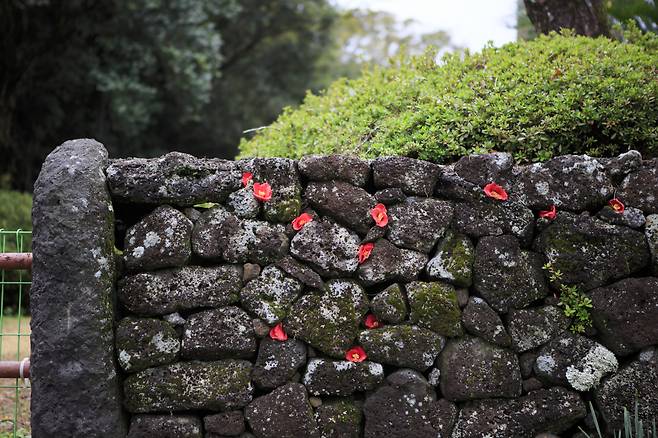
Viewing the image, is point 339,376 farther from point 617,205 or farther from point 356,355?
point 617,205

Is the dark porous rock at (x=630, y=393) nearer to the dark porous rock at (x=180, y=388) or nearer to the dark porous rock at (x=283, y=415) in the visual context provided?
the dark porous rock at (x=283, y=415)

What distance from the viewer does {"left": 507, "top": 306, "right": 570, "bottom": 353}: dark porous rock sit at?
9.45ft

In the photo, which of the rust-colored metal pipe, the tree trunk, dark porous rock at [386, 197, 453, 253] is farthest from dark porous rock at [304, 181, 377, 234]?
the tree trunk

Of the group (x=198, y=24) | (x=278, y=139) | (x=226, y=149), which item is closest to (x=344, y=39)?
(x=226, y=149)

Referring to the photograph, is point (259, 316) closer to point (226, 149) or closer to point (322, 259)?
point (322, 259)

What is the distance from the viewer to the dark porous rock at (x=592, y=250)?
285cm

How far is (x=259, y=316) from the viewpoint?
2834 millimetres

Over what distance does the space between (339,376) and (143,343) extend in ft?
3.08

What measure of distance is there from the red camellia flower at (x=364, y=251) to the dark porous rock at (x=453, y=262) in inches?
11.7

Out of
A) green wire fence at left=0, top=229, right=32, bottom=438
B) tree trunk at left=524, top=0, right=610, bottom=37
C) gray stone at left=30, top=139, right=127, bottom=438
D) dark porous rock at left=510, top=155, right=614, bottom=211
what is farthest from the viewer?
tree trunk at left=524, top=0, right=610, bottom=37

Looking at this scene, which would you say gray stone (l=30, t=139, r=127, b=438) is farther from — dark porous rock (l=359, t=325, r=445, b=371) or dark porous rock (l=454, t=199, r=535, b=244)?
dark porous rock (l=454, t=199, r=535, b=244)

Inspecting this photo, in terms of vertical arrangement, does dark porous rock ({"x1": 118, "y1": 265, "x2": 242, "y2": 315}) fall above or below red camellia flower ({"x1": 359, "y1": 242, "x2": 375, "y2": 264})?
below

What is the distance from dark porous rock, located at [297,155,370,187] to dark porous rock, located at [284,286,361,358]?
23.1 inches

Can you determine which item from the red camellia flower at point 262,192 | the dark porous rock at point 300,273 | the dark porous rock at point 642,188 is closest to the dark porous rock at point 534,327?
the dark porous rock at point 642,188
